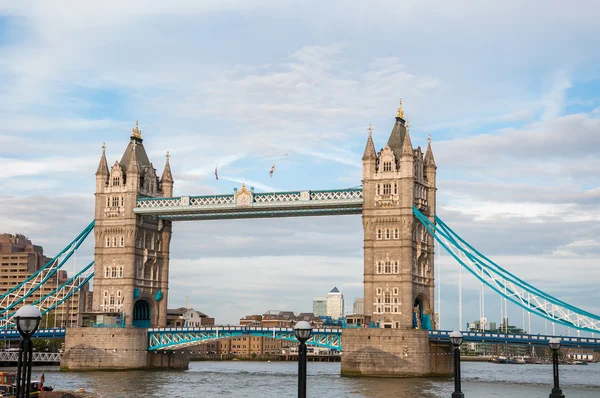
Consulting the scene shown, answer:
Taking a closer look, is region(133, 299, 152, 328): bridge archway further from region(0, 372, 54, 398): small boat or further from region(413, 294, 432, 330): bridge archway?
region(0, 372, 54, 398): small boat

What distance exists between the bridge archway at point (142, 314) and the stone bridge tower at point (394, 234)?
102 feet

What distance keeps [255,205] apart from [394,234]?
654 inches

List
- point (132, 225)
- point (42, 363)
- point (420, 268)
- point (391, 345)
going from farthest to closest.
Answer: point (42, 363) → point (132, 225) → point (420, 268) → point (391, 345)

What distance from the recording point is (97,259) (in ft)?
360

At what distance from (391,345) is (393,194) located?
636 inches

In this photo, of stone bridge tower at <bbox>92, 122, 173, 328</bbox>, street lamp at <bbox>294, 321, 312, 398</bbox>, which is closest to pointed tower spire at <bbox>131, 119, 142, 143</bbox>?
stone bridge tower at <bbox>92, 122, 173, 328</bbox>

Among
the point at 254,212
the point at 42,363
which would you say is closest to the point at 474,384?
the point at 254,212

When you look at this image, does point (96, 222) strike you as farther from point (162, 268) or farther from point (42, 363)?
point (42, 363)

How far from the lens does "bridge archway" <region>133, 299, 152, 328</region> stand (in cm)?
11138

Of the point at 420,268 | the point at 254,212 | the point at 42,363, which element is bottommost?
the point at 42,363

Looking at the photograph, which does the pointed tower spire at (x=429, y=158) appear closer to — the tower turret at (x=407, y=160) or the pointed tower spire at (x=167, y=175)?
the tower turret at (x=407, y=160)

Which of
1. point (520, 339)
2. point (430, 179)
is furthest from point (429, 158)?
point (520, 339)

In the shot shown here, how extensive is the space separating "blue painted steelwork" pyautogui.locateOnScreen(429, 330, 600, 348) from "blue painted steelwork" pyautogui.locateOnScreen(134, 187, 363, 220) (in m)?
16.3

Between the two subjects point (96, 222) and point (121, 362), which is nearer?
point (121, 362)
